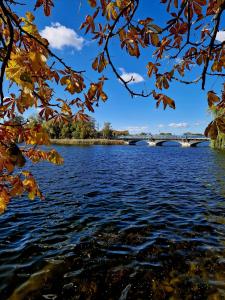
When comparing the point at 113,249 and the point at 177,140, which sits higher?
the point at 177,140

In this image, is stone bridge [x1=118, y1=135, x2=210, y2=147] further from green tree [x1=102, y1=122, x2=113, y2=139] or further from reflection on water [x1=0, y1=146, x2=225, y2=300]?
reflection on water [x1=0, y1=146, x2=225, y2=300]

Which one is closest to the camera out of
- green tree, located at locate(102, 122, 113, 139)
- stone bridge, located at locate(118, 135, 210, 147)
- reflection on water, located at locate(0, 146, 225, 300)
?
reflection on water, located at locate(0, 146, 225, 300)

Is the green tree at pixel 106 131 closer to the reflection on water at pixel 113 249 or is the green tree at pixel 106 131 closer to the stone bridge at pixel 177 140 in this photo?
the stone bridge at pixel 177 140

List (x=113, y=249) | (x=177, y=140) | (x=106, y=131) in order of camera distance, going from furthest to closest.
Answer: (x=106, y=131) → (x=177, y=140) → (x=113, y=249)

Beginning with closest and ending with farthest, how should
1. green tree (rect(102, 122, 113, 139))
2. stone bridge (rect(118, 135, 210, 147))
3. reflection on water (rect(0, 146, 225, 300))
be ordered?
reflection on water (rect(0, 146, 225, 300)) < stone bridge (rect(118, 135, 210, 147)) < green tree (rect(102, 122, 113, 139))

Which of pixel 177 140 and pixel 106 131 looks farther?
pixel 106 131

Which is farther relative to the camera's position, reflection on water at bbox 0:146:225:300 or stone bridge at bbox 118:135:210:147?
stone bridge at bbox 118:135:210:147

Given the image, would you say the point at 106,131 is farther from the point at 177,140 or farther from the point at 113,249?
the point at 113,249

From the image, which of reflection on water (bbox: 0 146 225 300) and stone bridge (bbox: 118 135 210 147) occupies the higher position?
stone bridge (bbox: 118 135 210 147)

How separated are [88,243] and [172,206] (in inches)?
236

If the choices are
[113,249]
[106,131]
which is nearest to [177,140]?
[106,131]

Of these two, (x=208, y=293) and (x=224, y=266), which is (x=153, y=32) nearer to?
(x=208, y=293)

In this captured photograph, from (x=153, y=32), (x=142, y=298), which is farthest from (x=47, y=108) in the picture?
(x=142, y=298)

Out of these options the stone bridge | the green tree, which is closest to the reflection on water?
the stone bridge
